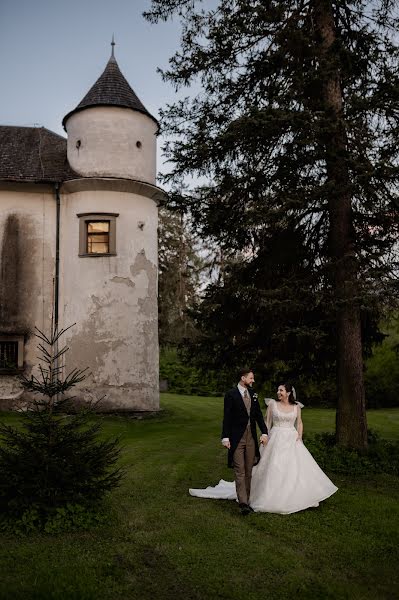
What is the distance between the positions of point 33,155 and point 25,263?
15.3 ft

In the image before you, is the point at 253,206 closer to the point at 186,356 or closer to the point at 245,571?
the point at 186,356

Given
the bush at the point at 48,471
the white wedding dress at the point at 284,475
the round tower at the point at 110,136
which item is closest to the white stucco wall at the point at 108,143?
the round tower at the point at 110,136

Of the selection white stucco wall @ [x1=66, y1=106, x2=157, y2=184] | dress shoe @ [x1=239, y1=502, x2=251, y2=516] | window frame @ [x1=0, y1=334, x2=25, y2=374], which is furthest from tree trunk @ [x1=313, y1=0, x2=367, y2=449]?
window frame @ [x1=0, y1=334, x2=25, y2=374]

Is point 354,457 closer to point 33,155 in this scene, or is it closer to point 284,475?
point 284,475

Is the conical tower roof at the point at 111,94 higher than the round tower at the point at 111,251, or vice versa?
the conical tower roof at the point at 111,94

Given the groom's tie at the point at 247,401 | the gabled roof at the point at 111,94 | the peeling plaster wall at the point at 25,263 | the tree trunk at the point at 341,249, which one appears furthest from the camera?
the gabled roof at the point at 111,94

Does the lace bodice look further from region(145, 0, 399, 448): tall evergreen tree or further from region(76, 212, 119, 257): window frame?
region(76, 212, 119, 257): window frame

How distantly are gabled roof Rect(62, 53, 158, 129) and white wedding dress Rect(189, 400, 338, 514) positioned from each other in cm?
1601

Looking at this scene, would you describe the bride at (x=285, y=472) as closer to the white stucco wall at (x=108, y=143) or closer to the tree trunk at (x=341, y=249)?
the tree trunk at (x=341, y=249)

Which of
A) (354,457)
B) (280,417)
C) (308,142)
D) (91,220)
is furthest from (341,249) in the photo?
(91,220)

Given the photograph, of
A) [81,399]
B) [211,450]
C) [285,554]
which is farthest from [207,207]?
[81,399]

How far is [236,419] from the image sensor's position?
336 inches

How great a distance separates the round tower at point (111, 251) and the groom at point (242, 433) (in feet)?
39.2

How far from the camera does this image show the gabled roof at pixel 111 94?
70.4ft
